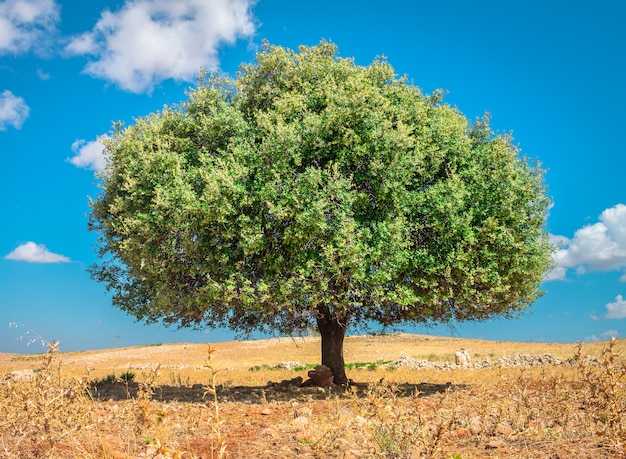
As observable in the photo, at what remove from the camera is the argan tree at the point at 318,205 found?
1750 centimetres

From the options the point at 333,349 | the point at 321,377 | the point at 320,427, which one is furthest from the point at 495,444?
the point at 333,349

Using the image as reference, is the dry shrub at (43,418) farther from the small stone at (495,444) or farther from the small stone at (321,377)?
the small stone at (321,377)

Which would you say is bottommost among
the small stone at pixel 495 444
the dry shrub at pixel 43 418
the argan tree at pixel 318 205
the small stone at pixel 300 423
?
the small stone at pixel 495 444

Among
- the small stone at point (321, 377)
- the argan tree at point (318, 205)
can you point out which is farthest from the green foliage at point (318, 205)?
the small stone at point (321, 377)

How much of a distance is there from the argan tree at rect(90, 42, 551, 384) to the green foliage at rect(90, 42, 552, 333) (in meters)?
0.07

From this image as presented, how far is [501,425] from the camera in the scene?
10312mm

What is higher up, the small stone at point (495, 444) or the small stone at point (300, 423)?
the small stone at point (300, 423)

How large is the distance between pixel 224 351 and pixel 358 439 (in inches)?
2061

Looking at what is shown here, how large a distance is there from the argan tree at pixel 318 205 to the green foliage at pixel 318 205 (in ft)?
0.23

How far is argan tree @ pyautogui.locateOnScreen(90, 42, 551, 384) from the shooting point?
1750cm

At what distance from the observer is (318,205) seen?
54.8ft

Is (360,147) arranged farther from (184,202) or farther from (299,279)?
(184,202)

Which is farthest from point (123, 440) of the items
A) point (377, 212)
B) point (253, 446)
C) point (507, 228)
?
point (507, 228)

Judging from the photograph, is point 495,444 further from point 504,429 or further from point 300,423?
point 300,423
